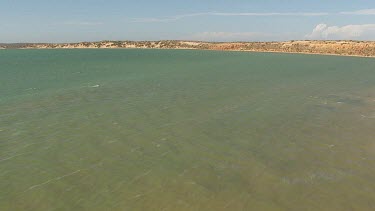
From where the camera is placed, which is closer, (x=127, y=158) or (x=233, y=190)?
(x=233, y=190)

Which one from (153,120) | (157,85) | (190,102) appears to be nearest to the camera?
(153,120)

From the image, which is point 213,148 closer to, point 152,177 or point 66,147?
point 152,177

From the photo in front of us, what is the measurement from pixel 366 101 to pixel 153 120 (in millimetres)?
16809

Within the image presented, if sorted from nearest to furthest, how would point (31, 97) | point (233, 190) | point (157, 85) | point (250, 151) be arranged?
point (233, 190) < point (250, 151) < point (31, 97) < point (157, 85)

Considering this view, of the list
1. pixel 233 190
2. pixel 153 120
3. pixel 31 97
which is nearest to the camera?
pixel 233 190

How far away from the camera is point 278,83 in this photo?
37.8m

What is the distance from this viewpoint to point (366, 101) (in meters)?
27.1

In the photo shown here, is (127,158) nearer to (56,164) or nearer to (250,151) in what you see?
(56,164)

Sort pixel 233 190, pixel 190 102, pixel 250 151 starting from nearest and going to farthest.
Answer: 1. pixel 233 190
2. pixel 250 151
3. pixel 190 102

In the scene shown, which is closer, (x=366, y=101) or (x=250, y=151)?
(x=250, y=151)

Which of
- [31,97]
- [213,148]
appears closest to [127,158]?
[213,148]

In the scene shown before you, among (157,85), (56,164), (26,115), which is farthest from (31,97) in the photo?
(56,164)

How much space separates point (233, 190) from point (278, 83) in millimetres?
27982

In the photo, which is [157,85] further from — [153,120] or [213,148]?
[213,148]
